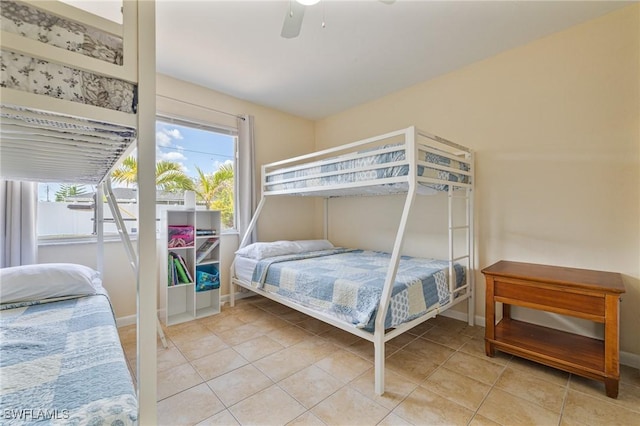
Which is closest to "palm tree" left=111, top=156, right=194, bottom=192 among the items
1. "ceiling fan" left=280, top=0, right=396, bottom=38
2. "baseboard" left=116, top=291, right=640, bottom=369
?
"baseboard" left=116, top=291, right=640, bottom=369

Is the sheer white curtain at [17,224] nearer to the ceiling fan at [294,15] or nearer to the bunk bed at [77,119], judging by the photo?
the bunk bed at [77,119]

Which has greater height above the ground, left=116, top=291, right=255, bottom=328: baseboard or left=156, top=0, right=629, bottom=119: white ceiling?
left=156, top=0, right=629, bottom=119: white ceiling

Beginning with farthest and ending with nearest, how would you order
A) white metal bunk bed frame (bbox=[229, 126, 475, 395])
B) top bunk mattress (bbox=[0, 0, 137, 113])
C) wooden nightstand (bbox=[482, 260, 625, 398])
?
white metal bunk bed frame (bbox=[229, 126, 475, 395]), wooden nightstand (bbox=[482, 260, 625, 398]), top bunk mattress (bbox=[0, 0, 137, 113])

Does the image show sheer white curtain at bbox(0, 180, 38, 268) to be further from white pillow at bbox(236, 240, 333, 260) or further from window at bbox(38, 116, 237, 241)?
white pillow at bbox(236, 240, 333, 260)

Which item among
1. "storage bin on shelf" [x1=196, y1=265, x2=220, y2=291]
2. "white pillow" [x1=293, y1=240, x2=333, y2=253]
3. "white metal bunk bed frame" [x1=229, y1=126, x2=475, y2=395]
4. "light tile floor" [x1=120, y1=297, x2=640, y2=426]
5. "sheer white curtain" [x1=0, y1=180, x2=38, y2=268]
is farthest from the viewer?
"white pillow" [x1=293, y1=240, x2=333, y2=253]

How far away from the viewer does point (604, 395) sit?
1656 millimetres

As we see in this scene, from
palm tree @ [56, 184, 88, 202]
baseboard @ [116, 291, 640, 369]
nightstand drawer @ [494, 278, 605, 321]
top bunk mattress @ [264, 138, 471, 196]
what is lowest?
baseboard @ [116, 291, 640, 369]

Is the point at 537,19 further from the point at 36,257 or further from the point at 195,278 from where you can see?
the point at 36,257

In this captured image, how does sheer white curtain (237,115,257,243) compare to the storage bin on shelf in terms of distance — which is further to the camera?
sheer white curtain (237,115,257,243)

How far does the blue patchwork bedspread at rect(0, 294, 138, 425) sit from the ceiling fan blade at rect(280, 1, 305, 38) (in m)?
1.92

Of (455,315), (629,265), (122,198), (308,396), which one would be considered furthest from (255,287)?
(629,265)

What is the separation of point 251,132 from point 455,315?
10.6 ft

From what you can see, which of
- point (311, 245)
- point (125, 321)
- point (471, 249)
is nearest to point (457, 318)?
point (471, 249)

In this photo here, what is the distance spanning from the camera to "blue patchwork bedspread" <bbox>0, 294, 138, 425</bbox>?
2.59 feet
